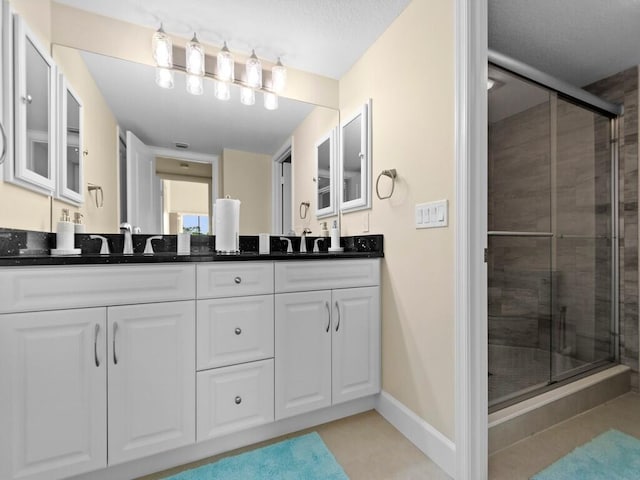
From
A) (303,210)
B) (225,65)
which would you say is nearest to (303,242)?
(303,210)

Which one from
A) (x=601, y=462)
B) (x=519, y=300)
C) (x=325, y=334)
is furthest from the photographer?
(x=519, y=300)

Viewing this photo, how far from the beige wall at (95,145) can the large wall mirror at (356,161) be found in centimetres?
135

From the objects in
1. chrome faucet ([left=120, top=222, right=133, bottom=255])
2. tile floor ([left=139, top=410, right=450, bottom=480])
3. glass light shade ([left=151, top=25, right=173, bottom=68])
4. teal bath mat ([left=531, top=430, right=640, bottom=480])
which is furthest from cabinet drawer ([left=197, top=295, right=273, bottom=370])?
glass light shade ([left=151, top=25, right=173, bottom=68])

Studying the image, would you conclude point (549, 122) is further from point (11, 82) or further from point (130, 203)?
point (11, 82)

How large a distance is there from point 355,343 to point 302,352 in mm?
315

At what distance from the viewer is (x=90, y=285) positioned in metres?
1.06

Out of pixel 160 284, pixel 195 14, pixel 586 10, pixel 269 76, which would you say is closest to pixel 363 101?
pixel 269 76

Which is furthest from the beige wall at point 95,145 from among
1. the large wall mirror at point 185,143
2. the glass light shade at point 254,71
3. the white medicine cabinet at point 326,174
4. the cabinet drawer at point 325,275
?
the white medicine cabinet at point 326,174

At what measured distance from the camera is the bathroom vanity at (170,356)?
986 mm

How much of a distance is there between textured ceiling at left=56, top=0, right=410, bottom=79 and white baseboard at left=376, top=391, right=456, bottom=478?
2055 mm

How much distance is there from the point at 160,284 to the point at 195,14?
4.63 ft

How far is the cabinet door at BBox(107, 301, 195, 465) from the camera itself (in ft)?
3.61

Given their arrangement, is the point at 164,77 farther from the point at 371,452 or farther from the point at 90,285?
the point at 371,452

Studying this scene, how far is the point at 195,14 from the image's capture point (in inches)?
60.7
